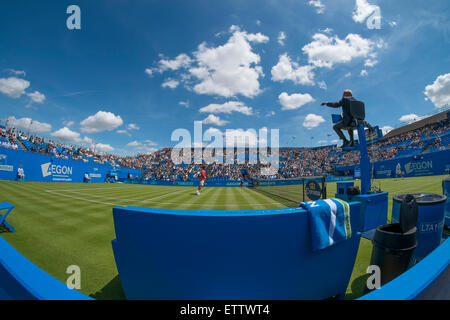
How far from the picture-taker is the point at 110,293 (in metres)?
2.48

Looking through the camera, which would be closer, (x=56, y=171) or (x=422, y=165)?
(x=56, y=171)

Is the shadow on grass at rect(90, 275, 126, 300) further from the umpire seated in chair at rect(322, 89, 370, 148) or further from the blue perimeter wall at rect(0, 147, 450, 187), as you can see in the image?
the blue perimeter wall at rect(0, 147, 450, 187)

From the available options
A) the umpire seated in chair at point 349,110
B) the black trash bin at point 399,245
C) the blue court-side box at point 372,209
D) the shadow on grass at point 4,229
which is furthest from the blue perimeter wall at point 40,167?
the blue court-side box at point 372,209

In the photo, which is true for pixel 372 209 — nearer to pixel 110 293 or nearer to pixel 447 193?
pixel 447 193

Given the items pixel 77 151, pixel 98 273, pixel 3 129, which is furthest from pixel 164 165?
pixel 98 273

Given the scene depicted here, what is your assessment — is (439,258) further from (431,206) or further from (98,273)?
(98,273)

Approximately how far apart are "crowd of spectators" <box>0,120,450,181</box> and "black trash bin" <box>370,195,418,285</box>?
40.1 metres

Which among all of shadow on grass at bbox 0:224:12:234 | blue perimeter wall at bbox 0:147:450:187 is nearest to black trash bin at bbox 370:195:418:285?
shadow on grass at bbox 0:224:12:234

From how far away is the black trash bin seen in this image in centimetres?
211

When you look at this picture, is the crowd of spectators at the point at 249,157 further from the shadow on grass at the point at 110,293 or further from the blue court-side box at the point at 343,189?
the blue court-side box at the point at 343,189

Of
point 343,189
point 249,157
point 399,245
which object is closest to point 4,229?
point 399,245

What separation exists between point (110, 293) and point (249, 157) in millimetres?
49598

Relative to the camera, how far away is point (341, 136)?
4984mm

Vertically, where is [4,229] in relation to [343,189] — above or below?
below
